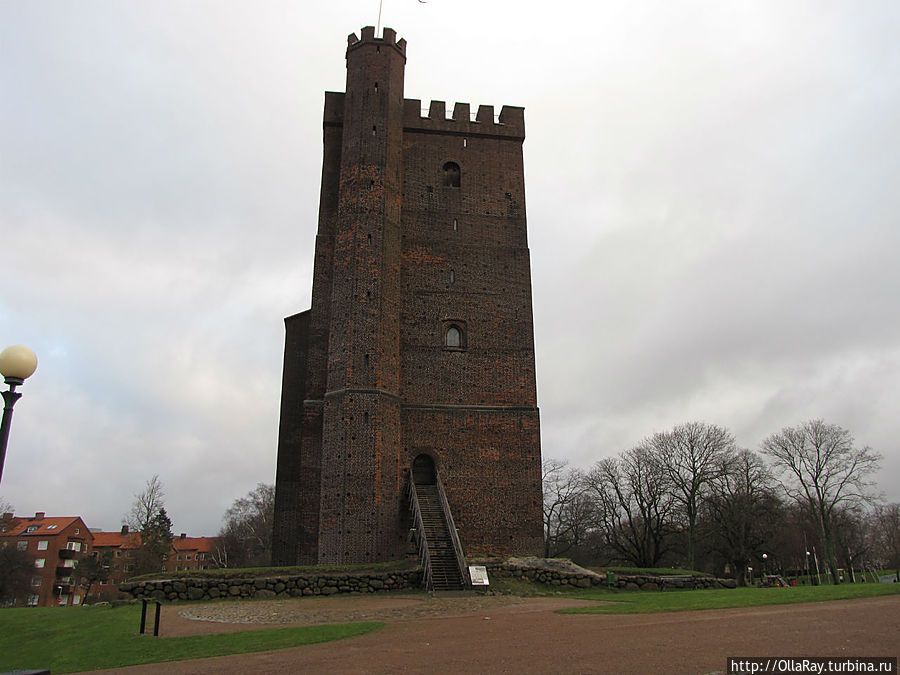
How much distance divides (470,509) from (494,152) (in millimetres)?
14965

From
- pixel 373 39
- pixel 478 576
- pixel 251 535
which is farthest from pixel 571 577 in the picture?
pixel 251 535

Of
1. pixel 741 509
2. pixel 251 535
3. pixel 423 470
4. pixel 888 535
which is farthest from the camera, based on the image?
pixel 888 535

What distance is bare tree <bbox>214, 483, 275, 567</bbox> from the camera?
58.0m

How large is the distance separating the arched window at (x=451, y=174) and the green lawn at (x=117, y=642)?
19.7 meters

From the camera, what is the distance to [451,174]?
28.3 metres

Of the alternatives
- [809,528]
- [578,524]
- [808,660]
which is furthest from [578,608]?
[809,528]

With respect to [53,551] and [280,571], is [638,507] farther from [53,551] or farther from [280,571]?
[53,551]

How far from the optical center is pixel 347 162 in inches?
1016

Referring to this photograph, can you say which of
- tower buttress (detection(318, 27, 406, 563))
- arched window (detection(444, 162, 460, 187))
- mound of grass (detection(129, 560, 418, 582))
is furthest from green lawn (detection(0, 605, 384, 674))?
arched window (detection(444, 162, 460, 187))

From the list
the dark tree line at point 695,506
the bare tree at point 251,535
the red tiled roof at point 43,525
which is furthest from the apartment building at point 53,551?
the dark tree line at point 695,506

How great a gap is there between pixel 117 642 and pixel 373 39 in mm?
24199

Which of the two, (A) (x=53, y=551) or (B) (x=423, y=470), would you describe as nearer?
(B) (x=423, y=470)

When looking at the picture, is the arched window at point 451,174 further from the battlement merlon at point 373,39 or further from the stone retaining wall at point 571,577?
the stone retaining wall at point 571,577

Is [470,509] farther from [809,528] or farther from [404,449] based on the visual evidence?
[809,528]
